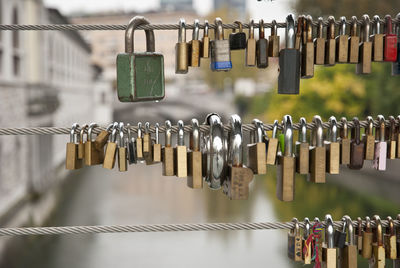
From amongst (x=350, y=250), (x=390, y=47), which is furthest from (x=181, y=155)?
(x=390, y=47)

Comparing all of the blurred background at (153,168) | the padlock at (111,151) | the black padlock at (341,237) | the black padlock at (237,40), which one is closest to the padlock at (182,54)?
the black padlock at (237,40)

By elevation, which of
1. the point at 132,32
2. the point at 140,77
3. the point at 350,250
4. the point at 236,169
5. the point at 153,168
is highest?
the point at 132,32

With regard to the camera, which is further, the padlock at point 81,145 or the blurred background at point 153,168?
the blurred background at point 153,168

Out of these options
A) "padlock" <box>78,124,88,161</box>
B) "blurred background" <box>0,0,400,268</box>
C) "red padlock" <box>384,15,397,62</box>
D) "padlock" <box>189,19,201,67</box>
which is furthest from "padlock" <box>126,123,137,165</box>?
"blurred background" <box>0,0,400,268</box>

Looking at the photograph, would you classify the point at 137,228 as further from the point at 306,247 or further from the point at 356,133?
the point at 356,133

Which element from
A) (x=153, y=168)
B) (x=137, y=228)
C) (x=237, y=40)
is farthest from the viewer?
(x=153, y=168)

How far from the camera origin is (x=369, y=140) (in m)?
1.14

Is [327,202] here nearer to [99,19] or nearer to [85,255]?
[85,255]

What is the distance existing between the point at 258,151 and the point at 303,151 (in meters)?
0.11

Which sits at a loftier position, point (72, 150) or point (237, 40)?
point (237, 40)

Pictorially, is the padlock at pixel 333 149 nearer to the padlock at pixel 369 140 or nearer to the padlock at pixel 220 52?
the padlock at pixel 369 140

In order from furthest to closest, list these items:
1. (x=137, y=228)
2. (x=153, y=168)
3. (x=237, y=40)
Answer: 1. (x=153, y=168)
2. (x=237, y=40)
3. (x=137, y=228)

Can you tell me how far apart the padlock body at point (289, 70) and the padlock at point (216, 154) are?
0.19 meters

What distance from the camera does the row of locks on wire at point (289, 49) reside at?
3.65ft
